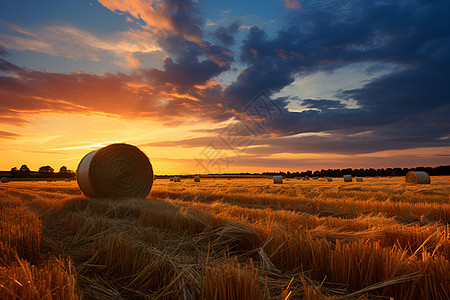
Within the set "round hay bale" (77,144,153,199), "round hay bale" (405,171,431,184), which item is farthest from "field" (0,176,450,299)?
"round hay bale" (405,171,431,184)

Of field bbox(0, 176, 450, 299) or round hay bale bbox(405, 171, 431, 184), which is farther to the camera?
round hay bale bbox(405, 171, 431, 184)

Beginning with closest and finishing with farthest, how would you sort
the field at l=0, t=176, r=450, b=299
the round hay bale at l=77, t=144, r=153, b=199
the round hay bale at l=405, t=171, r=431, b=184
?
the field at l=0, t=176, r=450, b=299 < the round hay bale at l=77, t=144, r=153, b=199 < the round hay bale at l=405, t=171, r=431, b=184

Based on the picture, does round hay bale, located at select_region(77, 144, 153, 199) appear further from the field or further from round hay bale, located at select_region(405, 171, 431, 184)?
round hay bale, located at select_region(405, 171, 431, 184)

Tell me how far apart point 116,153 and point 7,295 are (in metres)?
10.1

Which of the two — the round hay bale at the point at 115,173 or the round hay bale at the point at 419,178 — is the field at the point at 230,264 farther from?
the round hay bale at the point at 419,178

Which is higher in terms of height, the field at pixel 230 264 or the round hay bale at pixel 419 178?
the round hay bale at pixel 419 178

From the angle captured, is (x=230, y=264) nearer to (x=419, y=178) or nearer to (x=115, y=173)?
(x=115, y=173)

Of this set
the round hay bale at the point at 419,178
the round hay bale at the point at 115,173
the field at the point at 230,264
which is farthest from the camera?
the round hay bale at the point at 419,178

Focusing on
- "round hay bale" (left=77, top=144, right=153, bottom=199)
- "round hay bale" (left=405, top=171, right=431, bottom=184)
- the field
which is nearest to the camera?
the field

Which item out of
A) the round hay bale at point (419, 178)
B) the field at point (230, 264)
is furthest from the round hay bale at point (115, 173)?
the round hay bale at point (419, 178)

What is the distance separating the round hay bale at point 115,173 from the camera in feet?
34.5

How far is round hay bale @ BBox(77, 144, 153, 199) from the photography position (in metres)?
10.5

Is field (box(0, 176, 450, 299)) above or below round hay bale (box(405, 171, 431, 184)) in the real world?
below

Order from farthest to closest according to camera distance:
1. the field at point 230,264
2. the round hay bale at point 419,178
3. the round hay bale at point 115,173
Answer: the round hay bale at point 419,178 → the round hay bale at point 115,173 → the field at point 230,264
